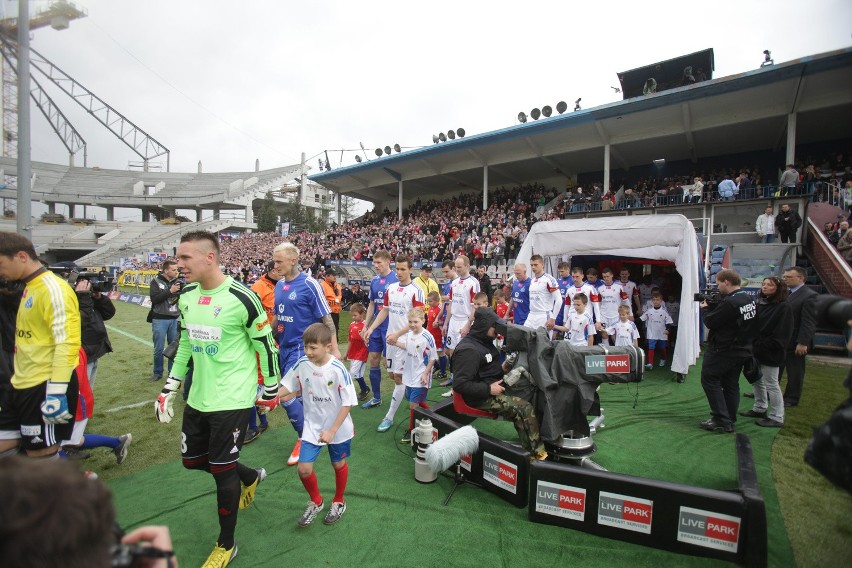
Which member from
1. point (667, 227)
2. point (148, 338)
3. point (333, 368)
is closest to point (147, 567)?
point (333, 368)

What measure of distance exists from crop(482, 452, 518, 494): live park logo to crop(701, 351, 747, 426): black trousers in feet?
9.95

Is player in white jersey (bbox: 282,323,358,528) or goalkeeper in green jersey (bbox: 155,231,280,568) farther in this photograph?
player in white jersey (bbox: 282,323,358,528)

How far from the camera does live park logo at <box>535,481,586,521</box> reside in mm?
3078

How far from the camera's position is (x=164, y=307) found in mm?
6949

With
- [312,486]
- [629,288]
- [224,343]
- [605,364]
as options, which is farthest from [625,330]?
[224,343]

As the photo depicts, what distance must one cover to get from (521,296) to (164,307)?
6.09 m

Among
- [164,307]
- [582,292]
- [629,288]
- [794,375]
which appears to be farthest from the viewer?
[629,288]

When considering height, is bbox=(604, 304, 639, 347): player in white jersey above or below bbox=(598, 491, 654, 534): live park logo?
above

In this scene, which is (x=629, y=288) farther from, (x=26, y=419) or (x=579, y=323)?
(x=26, y=419)

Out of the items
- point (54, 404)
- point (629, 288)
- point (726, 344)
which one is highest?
point (629, 288)

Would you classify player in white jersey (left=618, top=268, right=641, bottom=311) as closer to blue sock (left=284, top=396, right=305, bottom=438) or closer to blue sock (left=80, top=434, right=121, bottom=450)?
blue sock (left=284, top=396, right=305, bottom=438)

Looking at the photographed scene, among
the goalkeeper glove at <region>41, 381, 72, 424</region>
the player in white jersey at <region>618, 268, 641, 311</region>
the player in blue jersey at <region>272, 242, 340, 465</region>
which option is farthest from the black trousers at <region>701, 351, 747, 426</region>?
the goalkeeper glove at <region>41, 381, 72, 424</region>

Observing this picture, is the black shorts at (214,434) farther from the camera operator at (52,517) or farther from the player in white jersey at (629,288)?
the player in white jersey at (629,288)

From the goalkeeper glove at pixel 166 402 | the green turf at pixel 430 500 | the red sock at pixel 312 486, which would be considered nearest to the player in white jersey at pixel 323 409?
the red sock at pixel 312 486
